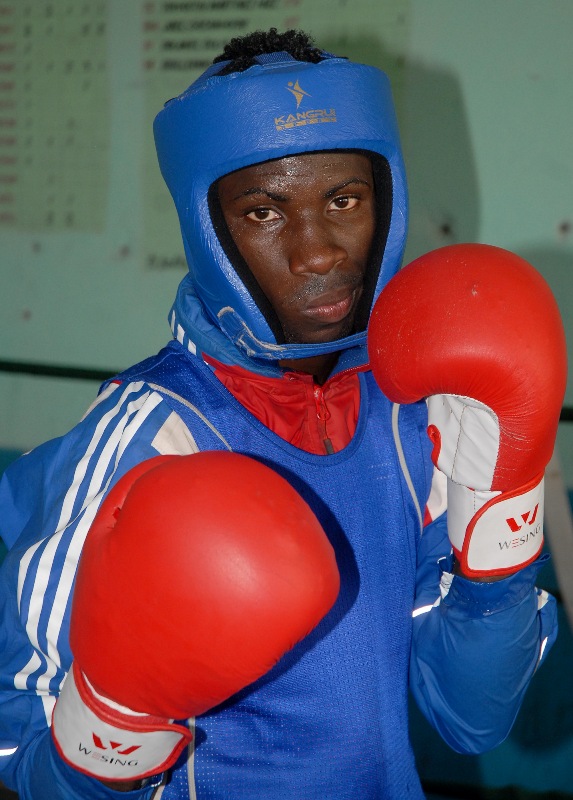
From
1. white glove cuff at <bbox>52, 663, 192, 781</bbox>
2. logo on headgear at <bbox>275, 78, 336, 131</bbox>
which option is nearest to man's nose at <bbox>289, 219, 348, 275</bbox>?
logo on headgear at <bbox>275, 78, 336, 131</bbox>

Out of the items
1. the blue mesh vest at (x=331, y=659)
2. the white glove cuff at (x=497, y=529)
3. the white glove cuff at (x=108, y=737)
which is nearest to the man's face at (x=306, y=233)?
the blue mesh vest at (x=331, y=659)

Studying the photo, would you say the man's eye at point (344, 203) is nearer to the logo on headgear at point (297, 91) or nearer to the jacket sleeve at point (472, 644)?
the logo on headgear at point (297, 91)

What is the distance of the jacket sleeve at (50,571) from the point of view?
2.74 ft

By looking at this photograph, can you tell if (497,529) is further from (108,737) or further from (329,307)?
(108,737)

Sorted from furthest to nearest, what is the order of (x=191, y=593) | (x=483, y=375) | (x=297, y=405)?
(x=297, y=405) → (x=483, y=375) → (x=191, y=593)

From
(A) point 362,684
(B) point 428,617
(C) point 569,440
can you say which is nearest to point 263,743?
(A) point 362,684

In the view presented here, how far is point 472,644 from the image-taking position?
93cm

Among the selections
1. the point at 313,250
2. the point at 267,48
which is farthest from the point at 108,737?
the point at 267,48

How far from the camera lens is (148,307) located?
2.17 meters

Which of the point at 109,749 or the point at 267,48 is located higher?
the point at 267,48

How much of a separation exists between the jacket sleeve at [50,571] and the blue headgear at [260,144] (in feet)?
0.50

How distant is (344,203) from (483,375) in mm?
291

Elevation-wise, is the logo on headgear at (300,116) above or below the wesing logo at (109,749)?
above

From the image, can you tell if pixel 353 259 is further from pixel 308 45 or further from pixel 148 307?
pixel 148 307
